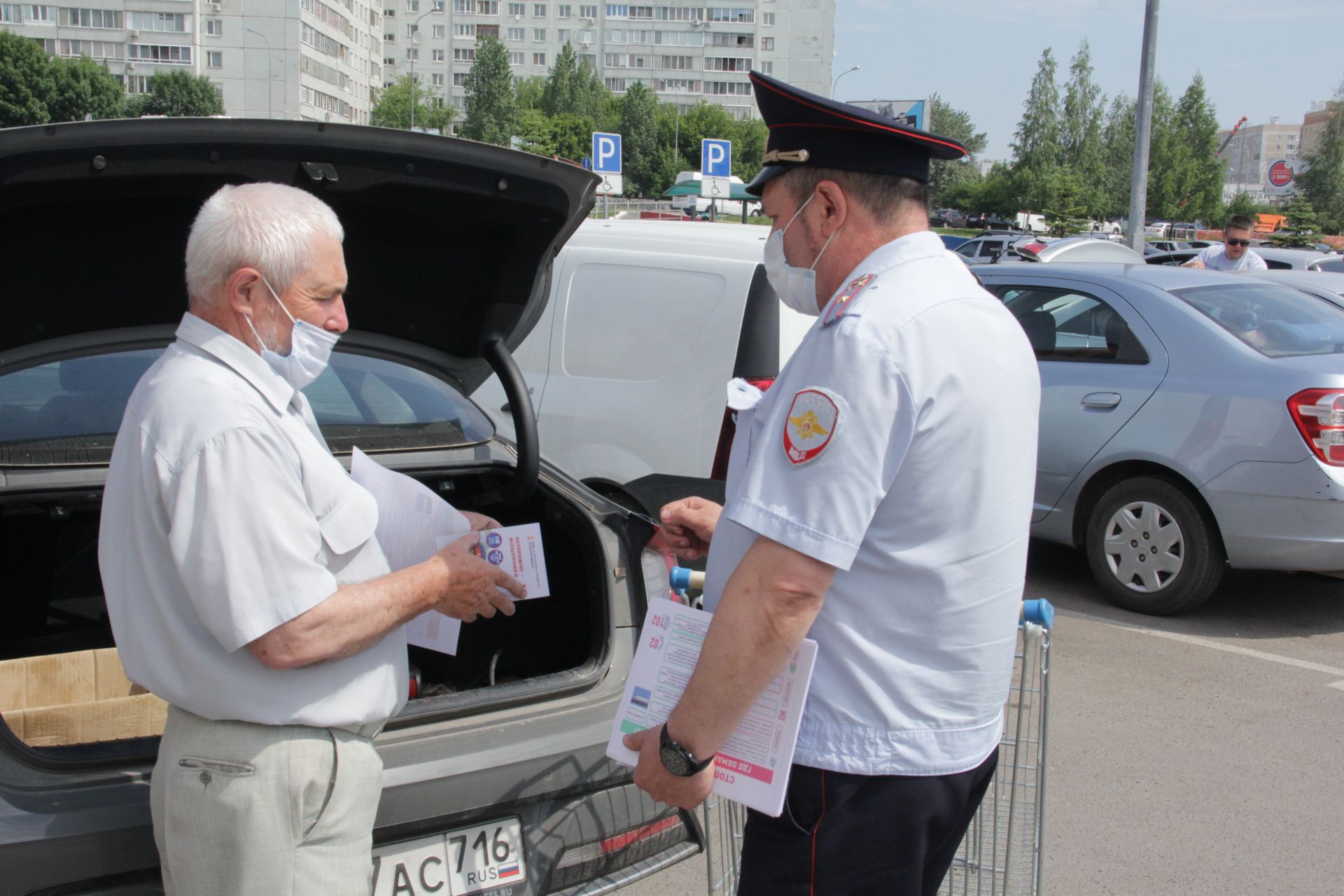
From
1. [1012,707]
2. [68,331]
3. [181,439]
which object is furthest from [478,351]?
[1012,707]

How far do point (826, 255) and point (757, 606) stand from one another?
0.57m

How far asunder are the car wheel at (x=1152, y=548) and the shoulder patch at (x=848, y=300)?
4549mm

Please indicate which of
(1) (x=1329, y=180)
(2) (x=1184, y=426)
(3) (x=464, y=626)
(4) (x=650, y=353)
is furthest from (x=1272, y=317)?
(1) (x=1329, y=180)

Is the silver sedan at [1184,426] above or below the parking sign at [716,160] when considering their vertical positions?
below

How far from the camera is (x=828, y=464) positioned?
1.53 meters

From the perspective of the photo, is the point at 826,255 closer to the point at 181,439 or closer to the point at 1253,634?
the point at 181,439

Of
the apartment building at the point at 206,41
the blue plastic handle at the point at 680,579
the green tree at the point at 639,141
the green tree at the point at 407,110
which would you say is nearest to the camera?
the blue plastic handle at the point at 680,579

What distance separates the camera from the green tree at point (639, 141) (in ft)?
325

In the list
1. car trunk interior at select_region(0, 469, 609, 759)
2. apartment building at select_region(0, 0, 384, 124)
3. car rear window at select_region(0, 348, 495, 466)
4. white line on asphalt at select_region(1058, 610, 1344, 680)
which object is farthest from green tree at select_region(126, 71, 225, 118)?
car rear window at select_region(0, 348, 495, 466)

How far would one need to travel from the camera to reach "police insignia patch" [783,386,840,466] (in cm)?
153

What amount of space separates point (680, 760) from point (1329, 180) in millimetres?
69982

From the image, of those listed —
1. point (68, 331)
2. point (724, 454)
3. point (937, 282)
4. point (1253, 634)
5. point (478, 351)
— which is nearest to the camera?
point (937, 282)

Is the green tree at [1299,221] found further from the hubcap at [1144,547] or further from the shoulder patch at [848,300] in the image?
the shoulder patch at [848,300]

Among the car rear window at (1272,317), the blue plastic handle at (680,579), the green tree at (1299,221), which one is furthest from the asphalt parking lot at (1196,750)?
the green tree at (1299,221)
